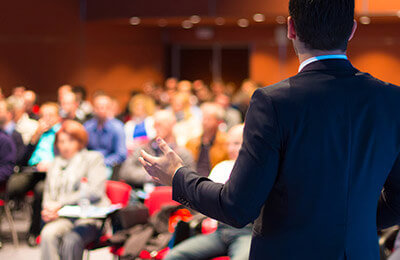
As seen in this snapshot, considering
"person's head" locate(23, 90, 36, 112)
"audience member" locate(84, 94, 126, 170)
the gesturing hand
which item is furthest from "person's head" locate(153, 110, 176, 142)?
the gesturing hand

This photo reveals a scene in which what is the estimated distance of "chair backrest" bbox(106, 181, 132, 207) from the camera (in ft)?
14.5

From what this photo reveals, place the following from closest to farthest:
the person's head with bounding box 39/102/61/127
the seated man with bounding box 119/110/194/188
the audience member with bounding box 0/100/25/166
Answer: the seated man with bounding box 119/110/194/188 < the audience member with bounding box 0/100/25/166 < the person's head with bounding box 39/102/61/127

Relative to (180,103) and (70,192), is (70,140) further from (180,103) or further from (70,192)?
(180,103)

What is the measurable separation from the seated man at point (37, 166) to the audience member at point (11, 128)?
9 centimetres

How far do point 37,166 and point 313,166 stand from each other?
5435 mm

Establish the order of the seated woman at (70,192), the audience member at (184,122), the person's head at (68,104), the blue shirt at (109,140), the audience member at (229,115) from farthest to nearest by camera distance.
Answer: the audience member at (229,115) < the audience member at (184,122) < the person's head at (68,104) < the blue shirt at (109,140) < the seated woman at (70,192)

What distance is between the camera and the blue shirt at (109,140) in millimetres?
6562

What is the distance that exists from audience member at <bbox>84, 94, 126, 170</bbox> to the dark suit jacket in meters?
5.27

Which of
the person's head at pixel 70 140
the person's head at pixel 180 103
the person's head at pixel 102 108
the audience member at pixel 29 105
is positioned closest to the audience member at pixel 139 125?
the person's head at pixel 180 103

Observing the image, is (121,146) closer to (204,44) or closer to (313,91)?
(313,91)

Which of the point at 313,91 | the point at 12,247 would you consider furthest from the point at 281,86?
the point at 12,247

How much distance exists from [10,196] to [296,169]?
5346 mm

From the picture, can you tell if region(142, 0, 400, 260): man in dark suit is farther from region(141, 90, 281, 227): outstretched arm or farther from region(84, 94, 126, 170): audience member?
region(84, 94, 126, 170): audience member

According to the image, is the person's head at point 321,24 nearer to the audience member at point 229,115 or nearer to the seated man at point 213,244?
the seated man at point 213,244
